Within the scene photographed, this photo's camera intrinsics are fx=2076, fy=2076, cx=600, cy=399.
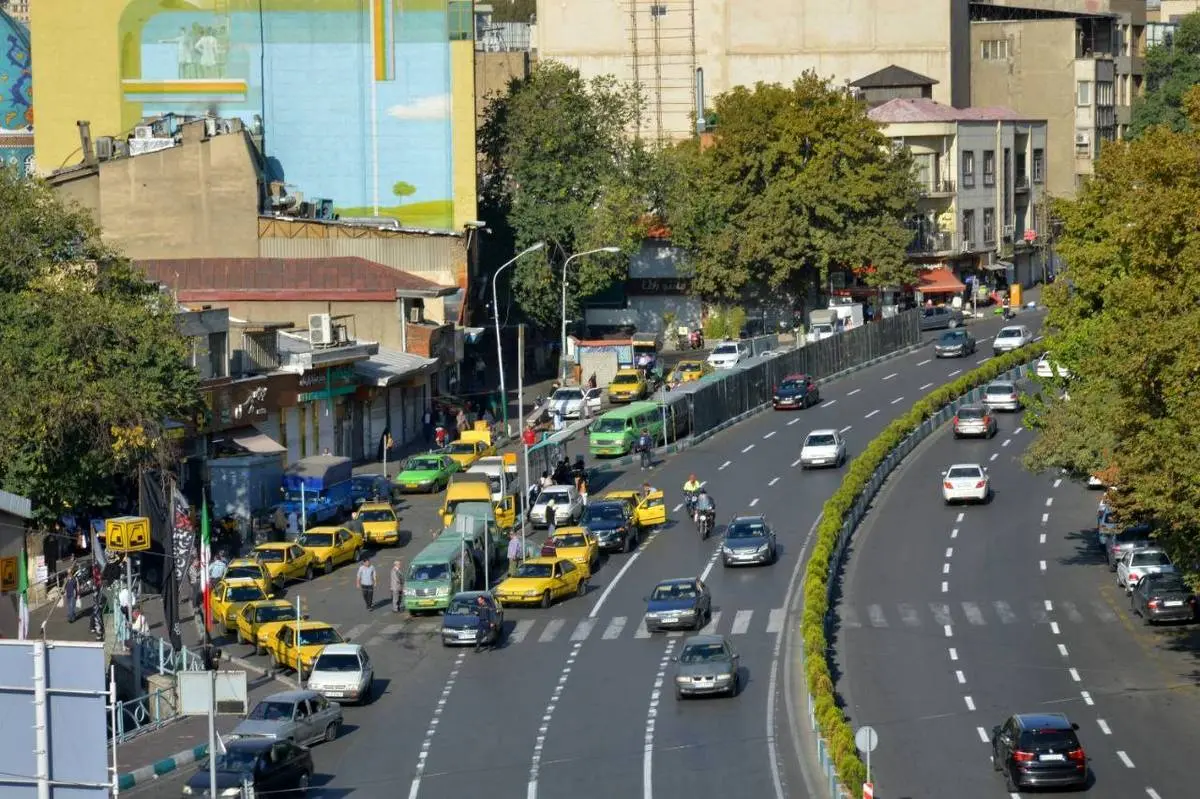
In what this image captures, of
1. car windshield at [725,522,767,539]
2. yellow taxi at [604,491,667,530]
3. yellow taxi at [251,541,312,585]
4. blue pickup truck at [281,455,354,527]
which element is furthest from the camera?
blue pickup truck at [281,455,354,527]

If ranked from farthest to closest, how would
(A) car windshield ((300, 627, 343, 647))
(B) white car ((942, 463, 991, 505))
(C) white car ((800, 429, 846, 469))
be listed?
(C) white car ((800, 429, 846, 469)) < (B) white car ((942, 463, 991, 505)) < (A) car windshield ((300, 627, 343, 647))

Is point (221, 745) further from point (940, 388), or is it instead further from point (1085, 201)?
point (940, 388)

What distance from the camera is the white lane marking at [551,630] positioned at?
5562 cm

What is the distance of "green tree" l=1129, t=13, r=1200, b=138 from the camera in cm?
15900

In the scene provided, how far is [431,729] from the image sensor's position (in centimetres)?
4684

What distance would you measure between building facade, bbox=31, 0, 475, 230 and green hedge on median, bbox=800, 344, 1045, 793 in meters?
29.7

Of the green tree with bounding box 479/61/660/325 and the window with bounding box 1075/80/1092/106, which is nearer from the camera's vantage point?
the green tree with bounding box 479/61/660/325

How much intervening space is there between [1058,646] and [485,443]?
31.6 m

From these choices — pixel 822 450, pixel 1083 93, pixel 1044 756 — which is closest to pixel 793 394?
pixel 822 450

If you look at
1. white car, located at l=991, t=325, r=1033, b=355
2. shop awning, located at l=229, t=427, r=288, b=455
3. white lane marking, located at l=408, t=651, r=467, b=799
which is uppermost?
white car, located at l=991, t=325, r=1033, b=355

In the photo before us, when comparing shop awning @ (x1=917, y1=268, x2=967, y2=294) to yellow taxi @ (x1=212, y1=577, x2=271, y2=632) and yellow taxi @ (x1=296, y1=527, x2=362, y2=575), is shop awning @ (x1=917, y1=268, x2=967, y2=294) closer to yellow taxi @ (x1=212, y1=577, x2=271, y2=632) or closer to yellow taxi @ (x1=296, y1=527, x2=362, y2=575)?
yellow taxi @ (x1=296, y1=527, x2=362, y2=575)

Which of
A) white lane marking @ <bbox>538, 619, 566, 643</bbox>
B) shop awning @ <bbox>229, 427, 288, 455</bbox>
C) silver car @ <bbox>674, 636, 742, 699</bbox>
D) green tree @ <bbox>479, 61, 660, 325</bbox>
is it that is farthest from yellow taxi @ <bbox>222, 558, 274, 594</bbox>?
green tree @ <bbox>479, 61, 660, 325</bbox>

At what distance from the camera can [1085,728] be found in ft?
151

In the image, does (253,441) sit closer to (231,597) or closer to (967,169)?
(231,597)
